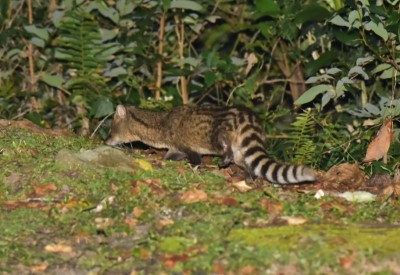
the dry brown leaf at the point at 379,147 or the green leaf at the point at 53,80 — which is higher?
the dry brown leaf at the point at 379,147

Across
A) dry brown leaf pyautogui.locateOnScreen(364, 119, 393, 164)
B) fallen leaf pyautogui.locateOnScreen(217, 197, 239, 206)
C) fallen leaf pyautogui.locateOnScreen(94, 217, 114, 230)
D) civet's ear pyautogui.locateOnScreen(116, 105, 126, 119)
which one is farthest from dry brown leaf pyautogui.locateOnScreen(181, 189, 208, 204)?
civet's ear pyautogui.locateOnScreen(116, 105, 126, 119)

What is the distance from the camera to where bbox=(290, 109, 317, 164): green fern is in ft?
34.0

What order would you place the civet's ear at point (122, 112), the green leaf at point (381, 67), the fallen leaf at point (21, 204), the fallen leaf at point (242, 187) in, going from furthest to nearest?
the civet's ear at point (122, 112) → the green leaf at point (381, 67) → the fallen leaf at point (242, 187) → the fallen leaf at point (21, 204)

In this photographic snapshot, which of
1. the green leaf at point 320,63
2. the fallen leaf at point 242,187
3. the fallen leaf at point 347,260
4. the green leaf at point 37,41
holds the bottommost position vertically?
the fallen leaf at point 242,187

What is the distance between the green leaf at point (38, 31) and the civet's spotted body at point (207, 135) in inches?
61.7

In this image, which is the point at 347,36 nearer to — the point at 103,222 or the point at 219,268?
the point at 103,222

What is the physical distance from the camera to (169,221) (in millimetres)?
7047

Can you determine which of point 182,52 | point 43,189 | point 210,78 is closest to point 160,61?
point 182,52

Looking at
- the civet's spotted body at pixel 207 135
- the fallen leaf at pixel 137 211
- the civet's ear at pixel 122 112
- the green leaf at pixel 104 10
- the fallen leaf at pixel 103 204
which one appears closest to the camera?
the fallen leaf at pixel 137 211

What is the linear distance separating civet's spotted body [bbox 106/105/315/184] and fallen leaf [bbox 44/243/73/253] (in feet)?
7.66

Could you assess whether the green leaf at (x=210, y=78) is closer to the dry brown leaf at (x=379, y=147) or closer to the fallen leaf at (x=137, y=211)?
the dry brown leaf at (x=379, y=147)

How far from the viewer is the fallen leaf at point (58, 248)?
6.73 meters

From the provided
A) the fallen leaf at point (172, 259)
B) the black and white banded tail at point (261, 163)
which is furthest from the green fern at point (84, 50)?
the fallen leaf at point (172, 259)

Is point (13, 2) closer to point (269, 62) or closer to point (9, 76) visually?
point (9, 76)
